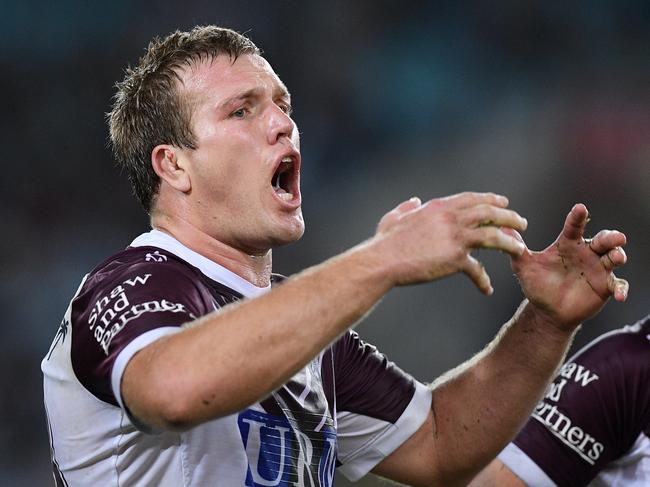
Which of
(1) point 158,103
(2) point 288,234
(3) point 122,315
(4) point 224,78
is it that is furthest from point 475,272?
(1) point 158,103

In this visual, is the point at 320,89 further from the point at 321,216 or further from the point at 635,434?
the point at 635,434

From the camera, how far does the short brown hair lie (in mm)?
2766

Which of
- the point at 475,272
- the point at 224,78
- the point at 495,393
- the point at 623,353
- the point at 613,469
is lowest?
the point at 613,469

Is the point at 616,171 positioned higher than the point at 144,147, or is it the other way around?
the point at 144,147

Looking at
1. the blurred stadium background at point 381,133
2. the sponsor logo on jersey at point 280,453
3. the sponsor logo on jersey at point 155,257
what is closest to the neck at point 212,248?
the sponsor logo on jersey at point 155,257

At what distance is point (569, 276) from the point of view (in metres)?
2.55

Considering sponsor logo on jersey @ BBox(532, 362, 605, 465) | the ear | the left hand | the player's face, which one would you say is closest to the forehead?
the player's face

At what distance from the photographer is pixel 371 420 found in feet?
9.36

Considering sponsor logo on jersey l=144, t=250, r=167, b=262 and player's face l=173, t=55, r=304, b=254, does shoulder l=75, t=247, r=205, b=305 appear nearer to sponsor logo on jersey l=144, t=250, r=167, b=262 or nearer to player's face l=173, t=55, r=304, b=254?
sponsor logo on jersey l=144, t=250, r=167, b=262

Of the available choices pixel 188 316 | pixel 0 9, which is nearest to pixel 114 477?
pixel 188 316

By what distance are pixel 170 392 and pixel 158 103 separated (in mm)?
1199

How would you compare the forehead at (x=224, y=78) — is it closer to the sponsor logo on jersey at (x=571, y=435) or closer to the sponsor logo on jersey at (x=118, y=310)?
the sponsor logo on jersey at (x=118, y=310)

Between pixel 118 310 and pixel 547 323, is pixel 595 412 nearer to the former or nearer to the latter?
pixel 547 323

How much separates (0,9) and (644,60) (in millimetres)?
4495
